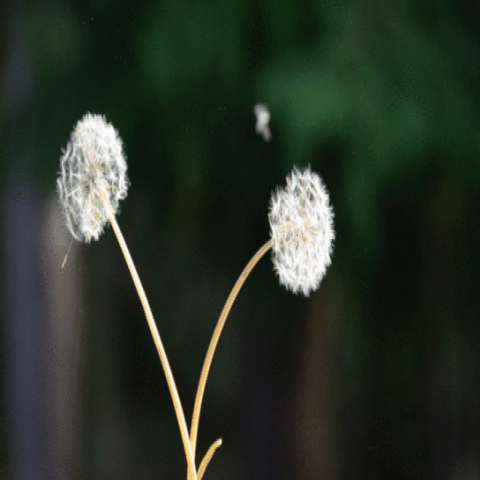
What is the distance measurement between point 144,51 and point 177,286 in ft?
0.90

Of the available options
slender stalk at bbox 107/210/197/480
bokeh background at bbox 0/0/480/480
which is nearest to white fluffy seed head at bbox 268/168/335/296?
bokeh background at bbox 0/0/480/480

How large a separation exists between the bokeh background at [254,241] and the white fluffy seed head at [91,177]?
0.05 ft

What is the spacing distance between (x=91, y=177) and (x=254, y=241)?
20 cm

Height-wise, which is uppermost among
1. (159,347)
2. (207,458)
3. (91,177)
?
(91,177)

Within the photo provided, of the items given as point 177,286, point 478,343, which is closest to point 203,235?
point 177,286

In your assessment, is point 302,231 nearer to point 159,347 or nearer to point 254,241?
point 254,241

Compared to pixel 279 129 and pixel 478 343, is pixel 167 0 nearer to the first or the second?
pixel 279 129

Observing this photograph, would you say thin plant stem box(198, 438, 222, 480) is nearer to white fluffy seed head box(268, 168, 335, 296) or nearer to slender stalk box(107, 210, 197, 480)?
slender stalk box(107, 210, 197, 480)

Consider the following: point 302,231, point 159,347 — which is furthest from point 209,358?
point 302,231

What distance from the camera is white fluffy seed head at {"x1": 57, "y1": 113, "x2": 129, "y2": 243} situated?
0.55m

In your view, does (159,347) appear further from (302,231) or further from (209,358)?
(302,231)

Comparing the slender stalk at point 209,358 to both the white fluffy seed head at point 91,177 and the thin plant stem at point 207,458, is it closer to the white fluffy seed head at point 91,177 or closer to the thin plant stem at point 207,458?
the thin plant stem at point 207,458

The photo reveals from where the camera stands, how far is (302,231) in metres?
0.53

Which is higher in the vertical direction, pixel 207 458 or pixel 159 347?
pixel 159 347
